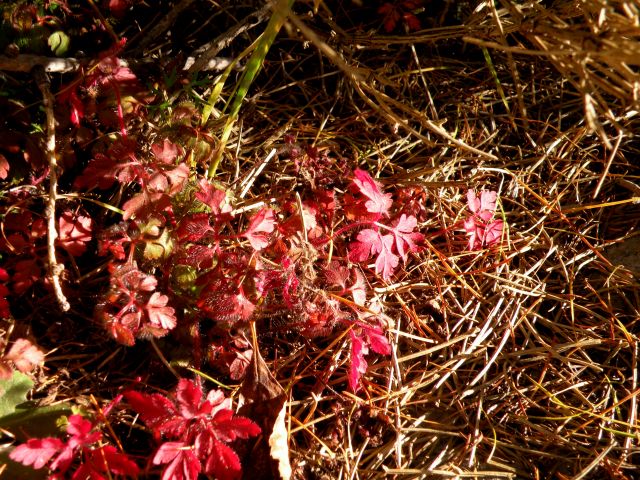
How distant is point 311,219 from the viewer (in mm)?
1737

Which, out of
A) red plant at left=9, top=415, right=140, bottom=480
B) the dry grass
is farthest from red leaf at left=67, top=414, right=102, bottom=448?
the dry grass

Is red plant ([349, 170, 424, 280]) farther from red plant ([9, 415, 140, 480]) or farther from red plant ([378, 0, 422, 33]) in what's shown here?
red plant ([9, 415, 140, 480])

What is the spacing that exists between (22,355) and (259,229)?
2.25 ft

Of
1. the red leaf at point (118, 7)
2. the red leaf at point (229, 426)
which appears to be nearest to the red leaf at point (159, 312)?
the red leaf at point (229, 426)

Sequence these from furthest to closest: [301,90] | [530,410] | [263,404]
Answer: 1. [301,90]
2. [530,410]
3. [263,404]

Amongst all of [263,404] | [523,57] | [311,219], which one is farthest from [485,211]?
[263,404]

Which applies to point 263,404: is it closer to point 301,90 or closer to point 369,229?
point 369,229

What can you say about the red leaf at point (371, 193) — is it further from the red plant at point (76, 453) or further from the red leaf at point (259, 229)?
the red plant at point (76, 453)

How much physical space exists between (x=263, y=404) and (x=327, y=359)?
294 millimetres

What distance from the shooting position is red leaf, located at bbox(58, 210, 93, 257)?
1.65 m

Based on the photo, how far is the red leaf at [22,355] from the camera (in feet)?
4.67

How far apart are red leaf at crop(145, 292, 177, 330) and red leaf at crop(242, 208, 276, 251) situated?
0.93 feet

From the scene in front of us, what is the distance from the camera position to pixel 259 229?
1576 millimetres

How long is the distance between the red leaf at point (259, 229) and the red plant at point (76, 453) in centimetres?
61
